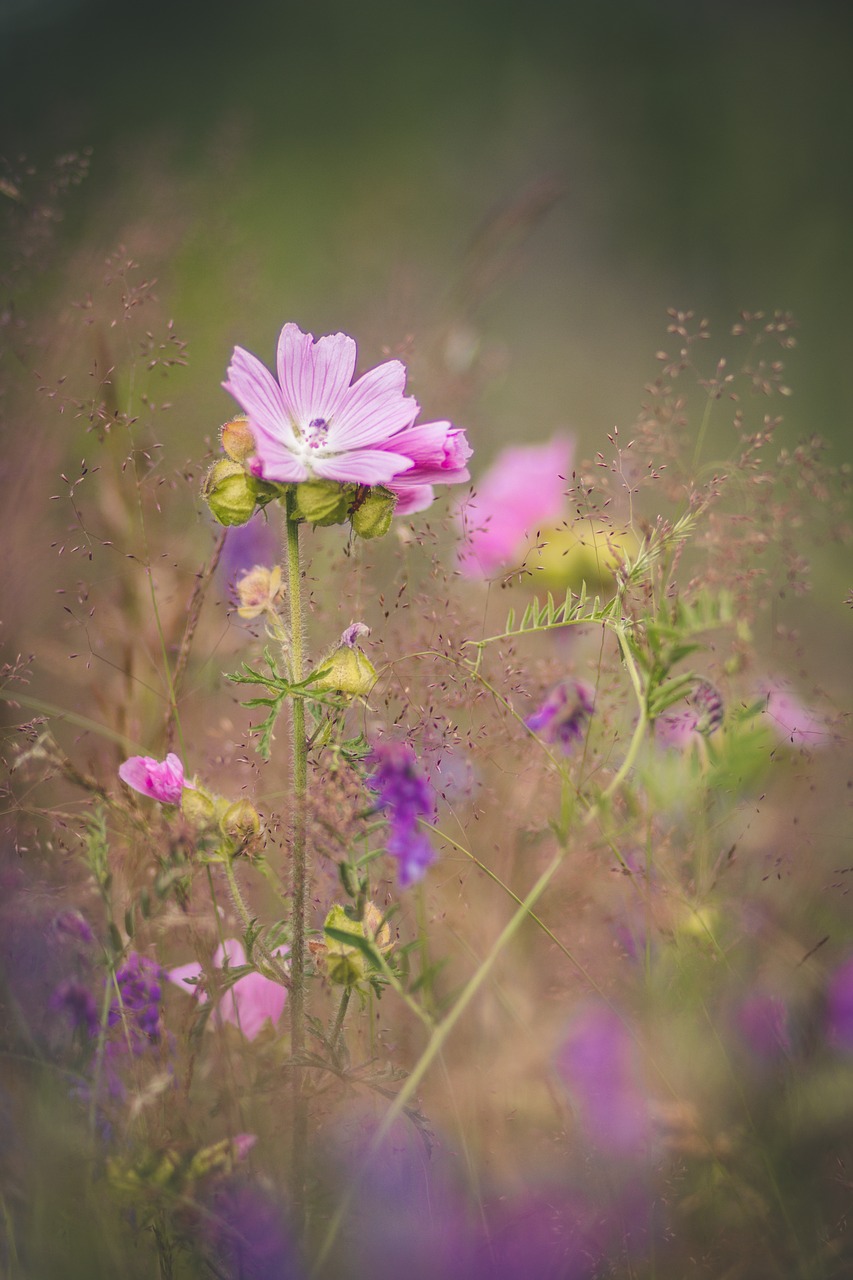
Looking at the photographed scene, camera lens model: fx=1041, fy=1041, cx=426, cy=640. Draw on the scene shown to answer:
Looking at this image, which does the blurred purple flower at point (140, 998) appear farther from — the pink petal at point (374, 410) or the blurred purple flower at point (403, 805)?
the pink petal at point (374, 410)

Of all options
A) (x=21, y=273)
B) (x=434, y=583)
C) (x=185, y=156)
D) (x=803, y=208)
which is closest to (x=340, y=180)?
(x=185, y=156)

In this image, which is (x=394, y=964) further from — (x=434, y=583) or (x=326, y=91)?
(x=326, y=91)

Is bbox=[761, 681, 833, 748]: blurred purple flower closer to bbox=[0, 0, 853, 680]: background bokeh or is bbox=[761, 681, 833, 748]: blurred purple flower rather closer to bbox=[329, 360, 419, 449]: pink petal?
bbox=[329, 360, 419, 449]: pink petal

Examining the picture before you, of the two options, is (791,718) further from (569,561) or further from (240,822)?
(240,822)

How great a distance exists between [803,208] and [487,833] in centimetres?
269

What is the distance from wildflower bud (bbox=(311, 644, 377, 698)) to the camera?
2.09ft

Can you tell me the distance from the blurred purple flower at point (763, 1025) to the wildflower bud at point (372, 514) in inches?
19.0

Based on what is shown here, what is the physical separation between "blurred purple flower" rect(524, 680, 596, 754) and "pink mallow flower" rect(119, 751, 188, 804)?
0.25m

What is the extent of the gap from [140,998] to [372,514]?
1.24ft

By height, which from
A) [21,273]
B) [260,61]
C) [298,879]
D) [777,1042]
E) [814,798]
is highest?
[260,61]

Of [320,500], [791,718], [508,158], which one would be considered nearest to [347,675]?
[320,500]

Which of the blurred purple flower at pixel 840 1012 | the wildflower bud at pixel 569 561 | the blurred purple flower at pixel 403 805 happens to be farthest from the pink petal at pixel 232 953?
the wildflower bud at pixel 569 561

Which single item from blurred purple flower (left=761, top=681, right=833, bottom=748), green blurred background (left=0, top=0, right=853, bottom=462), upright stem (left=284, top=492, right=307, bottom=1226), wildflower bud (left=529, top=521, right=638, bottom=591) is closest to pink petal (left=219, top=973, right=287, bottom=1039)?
upright stem (left=284, top=492, right=307, bottom=1226)

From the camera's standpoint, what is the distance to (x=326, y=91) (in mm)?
3867
